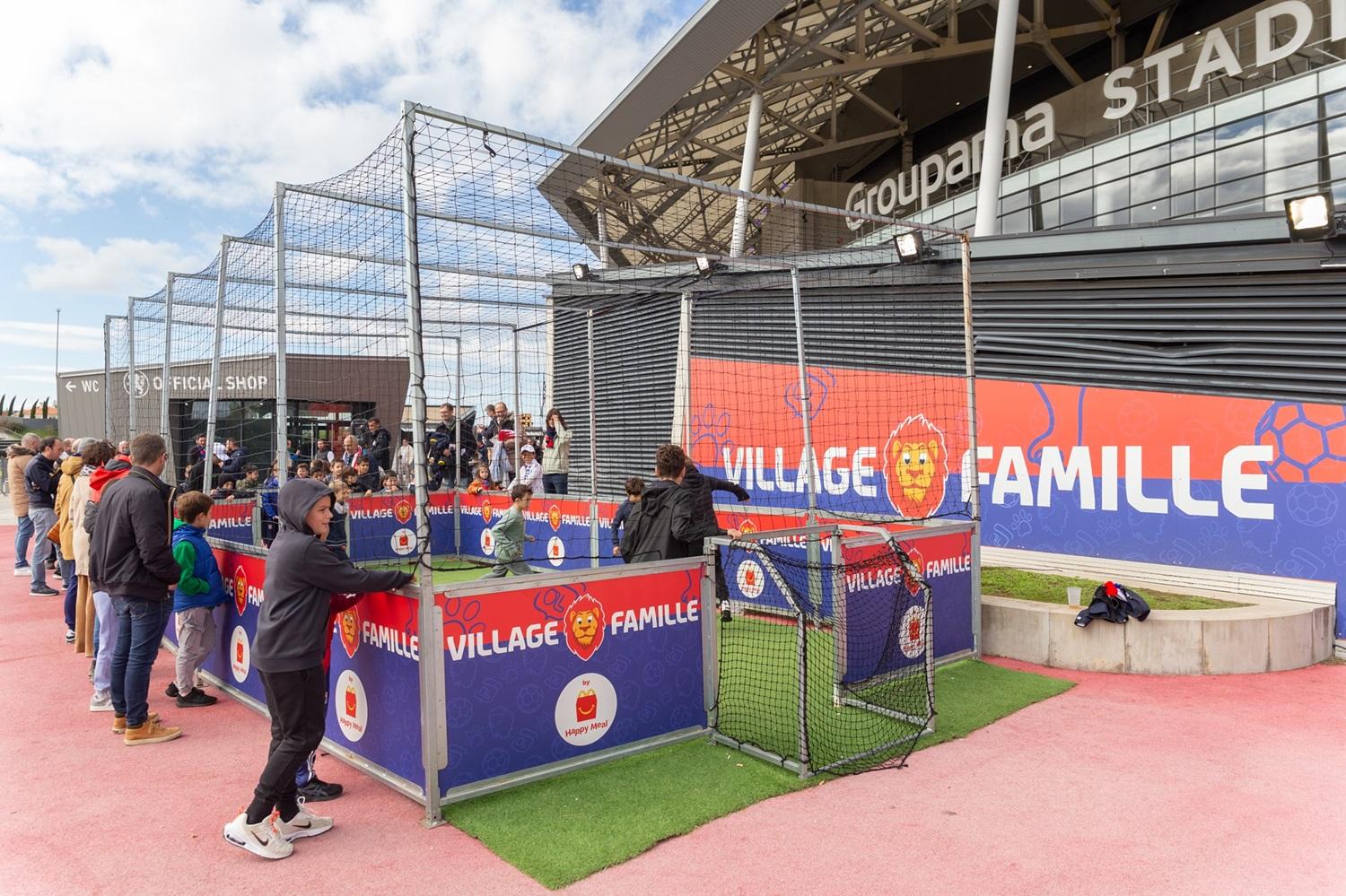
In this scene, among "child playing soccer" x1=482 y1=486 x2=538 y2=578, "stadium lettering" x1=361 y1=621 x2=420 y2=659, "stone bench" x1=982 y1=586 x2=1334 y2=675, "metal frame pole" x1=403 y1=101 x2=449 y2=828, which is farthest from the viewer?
"child playing soccer" x1=482 y1=486 x2=538 y2=578

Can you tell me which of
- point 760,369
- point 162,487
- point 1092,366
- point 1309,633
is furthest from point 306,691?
point 760,369

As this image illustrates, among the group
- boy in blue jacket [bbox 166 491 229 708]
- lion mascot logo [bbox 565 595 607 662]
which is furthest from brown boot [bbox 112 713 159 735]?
lion mascot logo [bbox 565 595 607 662]

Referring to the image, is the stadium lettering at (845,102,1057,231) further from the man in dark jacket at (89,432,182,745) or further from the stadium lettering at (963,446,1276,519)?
the man in dark jacket at (89,432,182,745)

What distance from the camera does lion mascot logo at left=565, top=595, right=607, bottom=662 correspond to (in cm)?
437

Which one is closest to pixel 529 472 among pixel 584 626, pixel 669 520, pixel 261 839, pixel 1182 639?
pixel 669 520

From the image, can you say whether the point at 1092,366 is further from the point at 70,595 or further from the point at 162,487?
the point at 70,595

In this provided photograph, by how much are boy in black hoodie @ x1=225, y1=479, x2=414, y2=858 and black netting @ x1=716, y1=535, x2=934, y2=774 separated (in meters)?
2.28

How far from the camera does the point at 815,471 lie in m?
10.4

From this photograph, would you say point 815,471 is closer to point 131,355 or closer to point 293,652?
point 293,652

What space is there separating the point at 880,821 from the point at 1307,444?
589cm

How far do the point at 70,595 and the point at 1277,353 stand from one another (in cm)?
1103

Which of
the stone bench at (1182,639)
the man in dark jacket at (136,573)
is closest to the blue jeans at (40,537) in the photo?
the man in dark jacket at (136,573)

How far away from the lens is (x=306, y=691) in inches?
146

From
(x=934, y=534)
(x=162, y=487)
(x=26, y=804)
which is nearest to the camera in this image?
(x=26, y=804)
